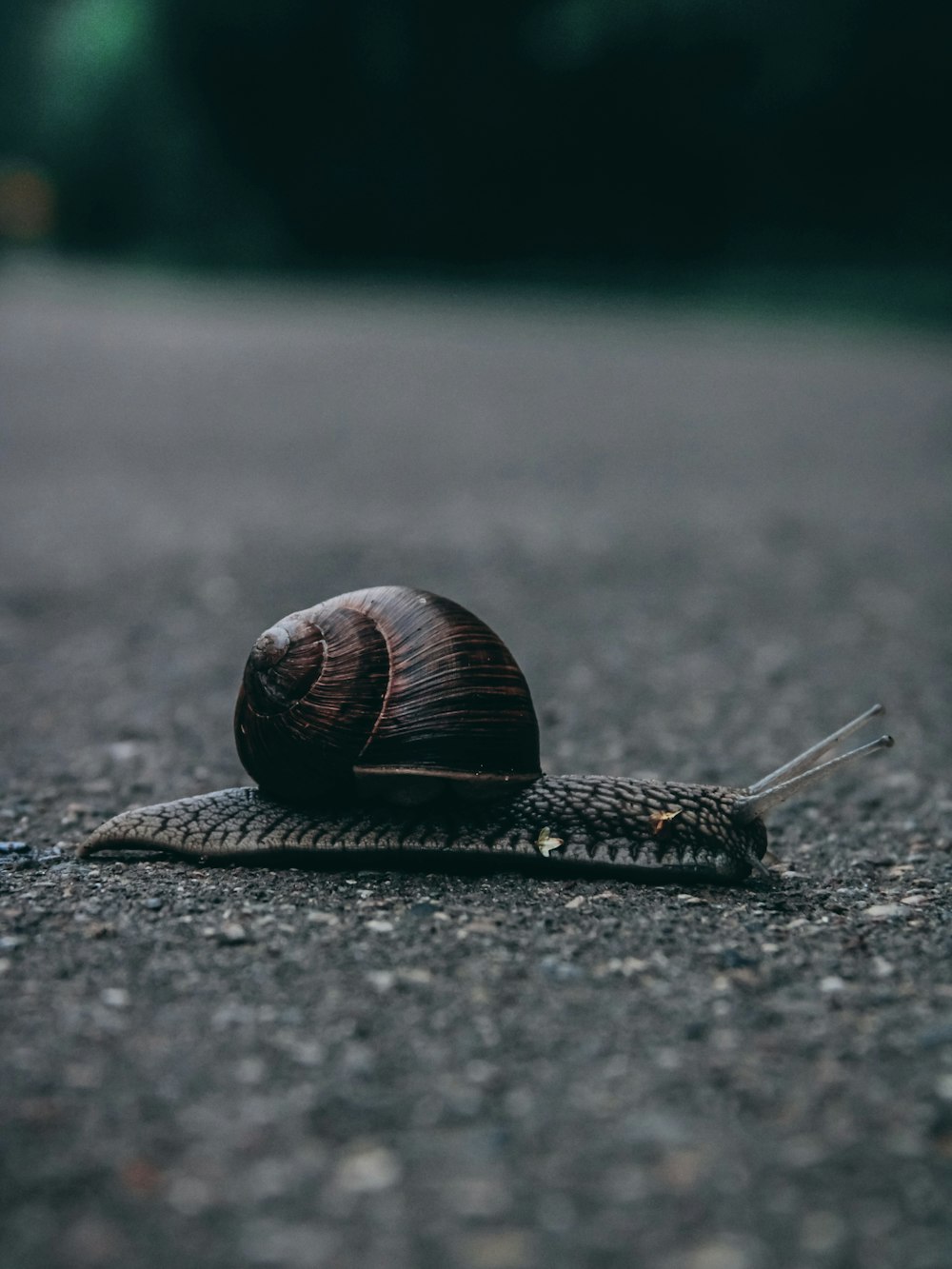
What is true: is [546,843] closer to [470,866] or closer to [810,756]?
[470,866]

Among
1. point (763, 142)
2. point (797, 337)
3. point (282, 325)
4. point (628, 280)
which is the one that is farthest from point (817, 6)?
point (282, 325)

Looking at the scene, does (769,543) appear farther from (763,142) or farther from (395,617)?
(763,142)

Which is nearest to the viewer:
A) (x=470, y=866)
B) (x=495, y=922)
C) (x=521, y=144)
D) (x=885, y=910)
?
(x=495, y=922)

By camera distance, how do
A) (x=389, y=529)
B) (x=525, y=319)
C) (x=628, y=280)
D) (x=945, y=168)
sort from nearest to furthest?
(x=389, y=529) → (x=525, y=319) → (x=945, y=168) → (x=628, y=280)

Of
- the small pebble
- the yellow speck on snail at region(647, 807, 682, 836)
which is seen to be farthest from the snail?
the small pebble

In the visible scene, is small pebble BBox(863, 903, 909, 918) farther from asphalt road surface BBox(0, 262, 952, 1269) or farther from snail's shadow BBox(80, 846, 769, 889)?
snail's shadow BBox(80, 846, 769, 889)

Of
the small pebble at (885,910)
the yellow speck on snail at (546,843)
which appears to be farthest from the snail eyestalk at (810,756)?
the yellow speck on snail at (546,843)

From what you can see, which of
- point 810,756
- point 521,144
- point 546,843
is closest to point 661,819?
point 546,843
